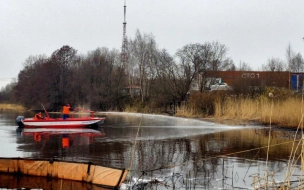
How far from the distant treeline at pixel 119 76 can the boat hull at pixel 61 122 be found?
18.3 meters

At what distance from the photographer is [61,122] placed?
26.5 m

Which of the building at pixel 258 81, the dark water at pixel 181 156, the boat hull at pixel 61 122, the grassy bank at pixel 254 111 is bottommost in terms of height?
the dark water at pixel 181 156

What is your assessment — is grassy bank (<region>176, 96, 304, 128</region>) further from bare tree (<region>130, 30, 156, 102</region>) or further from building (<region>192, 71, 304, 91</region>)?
bare tree (<region>130, 30, 156, 102</region>)

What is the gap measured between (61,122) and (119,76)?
31018 mm

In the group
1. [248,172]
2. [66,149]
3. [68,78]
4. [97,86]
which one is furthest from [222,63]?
[248,172]

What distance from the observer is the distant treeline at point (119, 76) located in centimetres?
4488

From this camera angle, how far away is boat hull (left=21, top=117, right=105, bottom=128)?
87.0 feet

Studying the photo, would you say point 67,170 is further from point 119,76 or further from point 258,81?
point 119,76

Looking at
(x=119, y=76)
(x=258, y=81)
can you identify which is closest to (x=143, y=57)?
(x=119, y=76)

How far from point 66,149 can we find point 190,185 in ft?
26.0

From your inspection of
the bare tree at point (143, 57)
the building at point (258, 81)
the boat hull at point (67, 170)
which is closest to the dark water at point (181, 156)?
the boat hull at point (67, 170)

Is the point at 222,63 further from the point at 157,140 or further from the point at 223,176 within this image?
the point at 223,176

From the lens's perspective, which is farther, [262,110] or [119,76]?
[119,76]

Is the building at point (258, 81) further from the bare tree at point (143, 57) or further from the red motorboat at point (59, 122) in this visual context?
the red motorboat at point (59, 122)
